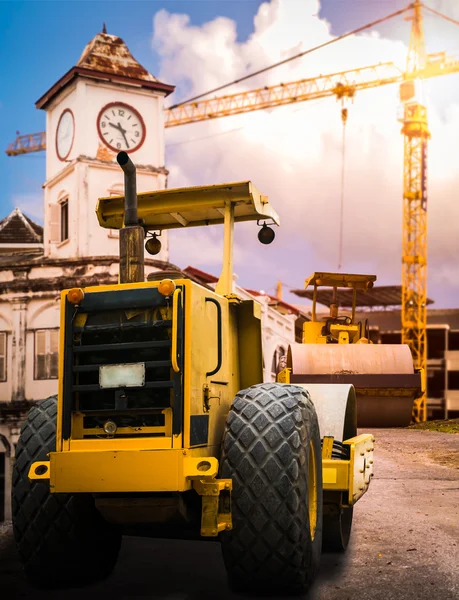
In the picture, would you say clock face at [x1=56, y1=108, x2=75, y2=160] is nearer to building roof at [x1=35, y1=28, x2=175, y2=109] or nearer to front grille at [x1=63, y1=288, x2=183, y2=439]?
building roof at [x1=35, y1=28, x2=175, y2=109]

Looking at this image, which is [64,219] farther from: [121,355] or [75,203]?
[121,355]

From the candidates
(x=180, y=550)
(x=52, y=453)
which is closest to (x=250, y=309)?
(x=52, y=453)

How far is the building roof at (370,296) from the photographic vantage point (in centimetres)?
7369

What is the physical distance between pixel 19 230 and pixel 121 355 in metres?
45.3

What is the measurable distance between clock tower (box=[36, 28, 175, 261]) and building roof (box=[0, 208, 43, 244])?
860 cm

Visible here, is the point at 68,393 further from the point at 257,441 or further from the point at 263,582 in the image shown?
the point at 263,582

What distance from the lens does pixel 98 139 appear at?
38.5m

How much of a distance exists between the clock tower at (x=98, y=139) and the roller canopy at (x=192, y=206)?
98.9 ft

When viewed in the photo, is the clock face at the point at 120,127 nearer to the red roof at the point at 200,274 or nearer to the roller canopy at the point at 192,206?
the red roof at the point at 200,274

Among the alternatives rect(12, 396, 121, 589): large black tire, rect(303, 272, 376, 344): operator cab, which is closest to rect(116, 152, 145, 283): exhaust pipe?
rect(12, 396, 121, 589): large black tire

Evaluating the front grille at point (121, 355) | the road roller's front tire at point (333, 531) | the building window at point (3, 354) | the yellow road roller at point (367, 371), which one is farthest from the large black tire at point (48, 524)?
the building window at point (3, 354)

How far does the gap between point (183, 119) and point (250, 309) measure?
6769 centimetres

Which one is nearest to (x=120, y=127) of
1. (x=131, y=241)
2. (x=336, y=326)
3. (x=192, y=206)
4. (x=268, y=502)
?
(x=336, y=326)

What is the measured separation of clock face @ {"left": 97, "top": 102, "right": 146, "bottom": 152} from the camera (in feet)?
126
